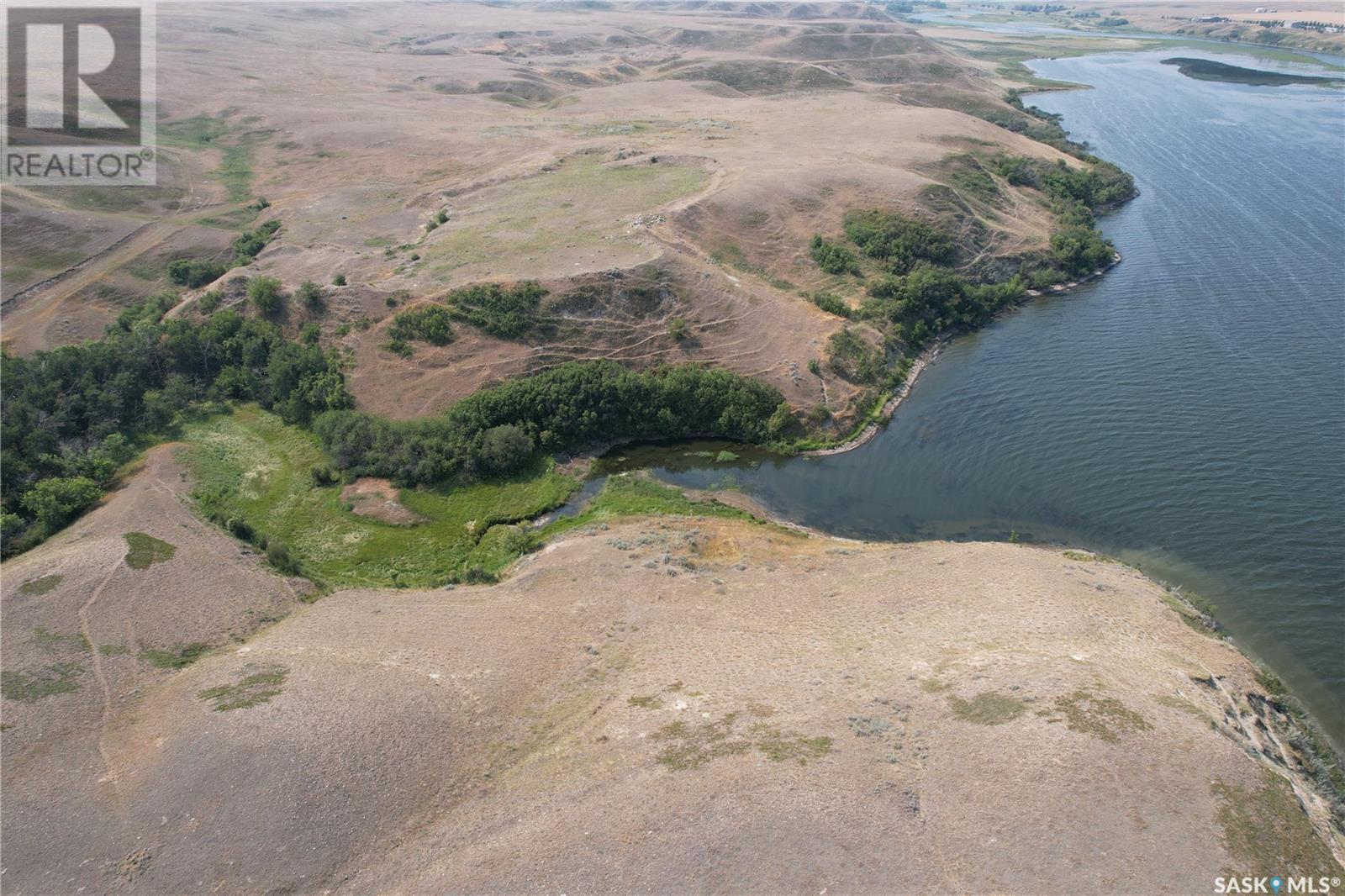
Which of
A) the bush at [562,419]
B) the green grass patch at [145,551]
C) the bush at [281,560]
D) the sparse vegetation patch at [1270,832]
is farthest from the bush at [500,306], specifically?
the sparse vegetation patch at [1270,832]

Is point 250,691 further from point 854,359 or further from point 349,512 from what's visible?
point 854,359

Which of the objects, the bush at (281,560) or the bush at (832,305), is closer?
the bush at (281,560)

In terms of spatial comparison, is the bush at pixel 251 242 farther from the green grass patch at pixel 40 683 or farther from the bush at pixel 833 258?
the bush at pixel 833 258

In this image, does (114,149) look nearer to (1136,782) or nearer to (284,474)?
(284,474)

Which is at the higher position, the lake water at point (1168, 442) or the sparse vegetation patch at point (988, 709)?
the lake water at point (1168, 442)

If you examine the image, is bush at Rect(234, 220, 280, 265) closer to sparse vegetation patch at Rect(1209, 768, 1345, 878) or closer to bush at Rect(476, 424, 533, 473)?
bush at Rect(476, 424, 533, 473)

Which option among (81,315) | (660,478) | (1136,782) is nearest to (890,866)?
(1136,782)

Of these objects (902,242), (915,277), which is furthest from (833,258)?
(915,277)

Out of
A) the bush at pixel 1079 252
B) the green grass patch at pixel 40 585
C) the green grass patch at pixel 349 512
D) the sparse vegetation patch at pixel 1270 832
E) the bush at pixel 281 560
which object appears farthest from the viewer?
the bush at pixel 1079 252
